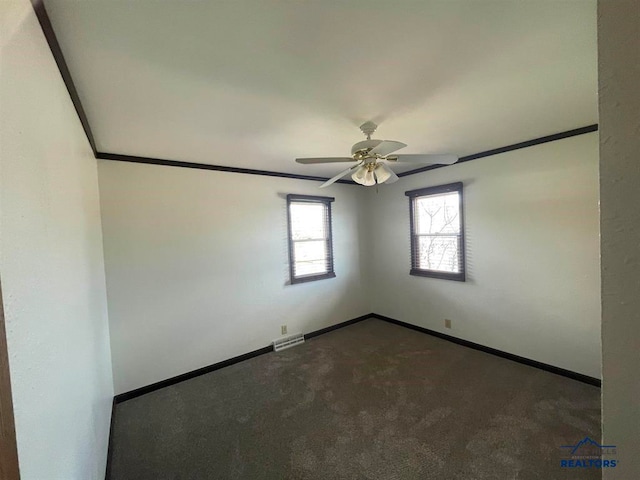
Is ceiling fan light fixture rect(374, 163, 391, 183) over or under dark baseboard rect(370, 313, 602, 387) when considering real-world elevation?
over

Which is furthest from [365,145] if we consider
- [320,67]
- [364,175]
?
[320,67]

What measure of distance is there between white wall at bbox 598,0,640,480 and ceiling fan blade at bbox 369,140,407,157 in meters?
1.38

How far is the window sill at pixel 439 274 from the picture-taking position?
332 cm

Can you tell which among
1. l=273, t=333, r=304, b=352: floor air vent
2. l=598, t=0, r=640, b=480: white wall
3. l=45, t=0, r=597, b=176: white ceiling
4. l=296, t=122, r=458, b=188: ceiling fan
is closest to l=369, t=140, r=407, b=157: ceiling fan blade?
l=296, t=122, r=458, b=188: ceiling fan

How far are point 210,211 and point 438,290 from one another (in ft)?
10.3

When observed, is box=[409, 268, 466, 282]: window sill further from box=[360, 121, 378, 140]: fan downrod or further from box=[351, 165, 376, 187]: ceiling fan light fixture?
box=[360, 121, 378, 140]: fan downrod

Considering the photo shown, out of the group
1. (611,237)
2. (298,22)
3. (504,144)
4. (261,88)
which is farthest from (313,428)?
(504,144)

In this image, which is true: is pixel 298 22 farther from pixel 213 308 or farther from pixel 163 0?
pixel 213 308

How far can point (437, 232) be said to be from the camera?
3557 millimetres

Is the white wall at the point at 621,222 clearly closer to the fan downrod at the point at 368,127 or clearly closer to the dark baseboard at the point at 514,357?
the fan downrod at the point at 368,127

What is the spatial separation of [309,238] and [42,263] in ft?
10.2

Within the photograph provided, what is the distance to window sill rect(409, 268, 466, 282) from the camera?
332 centimetres

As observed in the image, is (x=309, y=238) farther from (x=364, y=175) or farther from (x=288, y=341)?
(x=364, y=175)
